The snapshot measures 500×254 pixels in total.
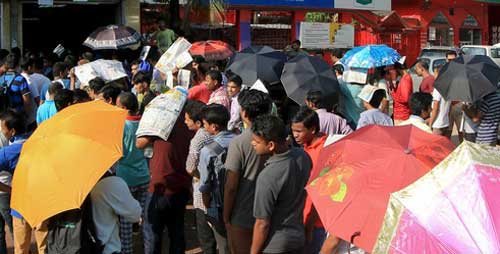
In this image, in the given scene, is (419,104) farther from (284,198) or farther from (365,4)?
(365,4)

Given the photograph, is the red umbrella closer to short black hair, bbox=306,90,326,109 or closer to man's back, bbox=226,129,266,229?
short black hair, bbox=306,90,326,109

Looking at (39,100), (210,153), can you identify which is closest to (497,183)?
(210,153)

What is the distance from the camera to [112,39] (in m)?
10.7

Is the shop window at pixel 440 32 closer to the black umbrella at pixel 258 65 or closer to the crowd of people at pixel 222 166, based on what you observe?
the black umbrella at pixel 258 65

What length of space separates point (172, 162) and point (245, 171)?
114 centimetres

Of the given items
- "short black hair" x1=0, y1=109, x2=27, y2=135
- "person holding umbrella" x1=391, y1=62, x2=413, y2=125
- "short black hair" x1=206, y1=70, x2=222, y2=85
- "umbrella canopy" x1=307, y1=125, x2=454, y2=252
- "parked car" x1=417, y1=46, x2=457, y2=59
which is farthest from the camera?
"parked car" x1=417, y1=46, x2=457, y2=59

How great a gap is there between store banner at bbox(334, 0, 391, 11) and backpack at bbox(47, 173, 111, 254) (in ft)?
65.5

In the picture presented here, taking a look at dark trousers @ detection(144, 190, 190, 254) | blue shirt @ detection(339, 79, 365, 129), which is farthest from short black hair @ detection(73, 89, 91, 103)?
blue shirt @ detection(339, 79, 365, 129)

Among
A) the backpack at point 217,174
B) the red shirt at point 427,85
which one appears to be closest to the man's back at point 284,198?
the backpack at point 217,174

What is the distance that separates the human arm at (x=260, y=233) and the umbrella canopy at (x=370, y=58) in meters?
5.54

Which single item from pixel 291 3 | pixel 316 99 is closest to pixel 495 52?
pixel 291 3

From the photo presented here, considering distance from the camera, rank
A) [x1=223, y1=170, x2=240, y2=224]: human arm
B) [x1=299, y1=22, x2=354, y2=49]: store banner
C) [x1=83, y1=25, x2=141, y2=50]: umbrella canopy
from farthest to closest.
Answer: [x1=299, y1=22, x2=354, y2=49]: store banner
[x1=83, y1=25, x2=141, y2=50]: umbrella canopy
[x1=223, y1=170, x2=240, y2=224]: human arm

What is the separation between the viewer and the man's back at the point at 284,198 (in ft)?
12.3

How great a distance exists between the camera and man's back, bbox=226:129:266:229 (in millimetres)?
4234
